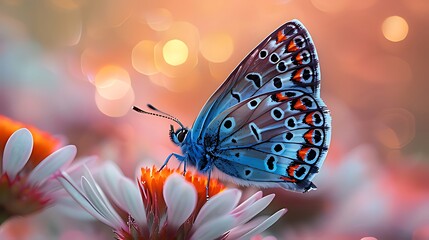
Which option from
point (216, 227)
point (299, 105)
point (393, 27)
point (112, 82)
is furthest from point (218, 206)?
point (393, 27)

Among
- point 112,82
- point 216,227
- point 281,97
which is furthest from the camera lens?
point 112,82

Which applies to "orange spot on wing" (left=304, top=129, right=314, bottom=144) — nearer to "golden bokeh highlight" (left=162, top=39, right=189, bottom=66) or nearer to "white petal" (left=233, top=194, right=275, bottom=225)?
"white petal" (left=233, top=194, right=275, bottom=225)

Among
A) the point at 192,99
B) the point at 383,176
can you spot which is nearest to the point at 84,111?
the point at 192,99

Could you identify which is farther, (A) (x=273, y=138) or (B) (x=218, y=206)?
(A) (x=273, y=138)

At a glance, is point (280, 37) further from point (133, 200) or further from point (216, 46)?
point (216, 46)

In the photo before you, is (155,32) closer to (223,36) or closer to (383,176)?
(223,36)

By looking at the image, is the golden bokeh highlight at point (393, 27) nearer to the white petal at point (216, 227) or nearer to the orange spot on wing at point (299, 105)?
the orange spot on wing at point (299, 105)

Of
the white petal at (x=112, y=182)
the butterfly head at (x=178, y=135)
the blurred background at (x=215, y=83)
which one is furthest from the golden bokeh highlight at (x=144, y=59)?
the white petal at (x=112, y=182)
